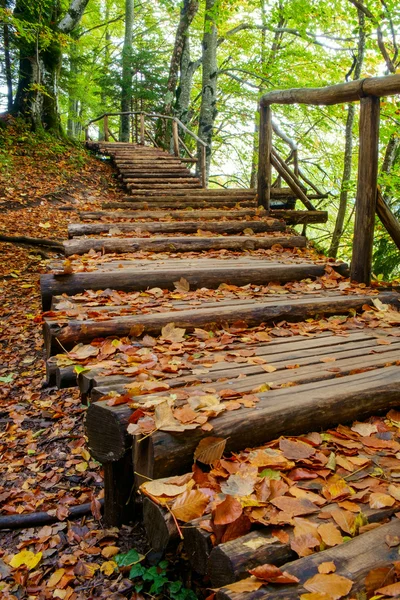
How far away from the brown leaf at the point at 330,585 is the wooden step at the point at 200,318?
6.34 ft

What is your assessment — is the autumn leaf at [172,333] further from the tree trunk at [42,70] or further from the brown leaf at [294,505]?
the tree trunk at [42,70]

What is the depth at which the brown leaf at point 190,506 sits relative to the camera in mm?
1520

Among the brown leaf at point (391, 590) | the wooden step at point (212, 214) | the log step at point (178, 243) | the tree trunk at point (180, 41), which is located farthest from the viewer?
the tree trunk at point (180, 41)

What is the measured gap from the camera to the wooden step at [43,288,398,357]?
283 cm

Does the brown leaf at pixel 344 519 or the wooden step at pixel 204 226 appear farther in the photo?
the wooden step at pixel 204 226

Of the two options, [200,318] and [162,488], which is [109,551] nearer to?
[162,488]

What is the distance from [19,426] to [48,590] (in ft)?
6.16

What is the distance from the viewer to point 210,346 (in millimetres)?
2832

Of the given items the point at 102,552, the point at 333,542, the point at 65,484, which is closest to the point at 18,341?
the point at 65,484

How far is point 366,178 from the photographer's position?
4.07 metres

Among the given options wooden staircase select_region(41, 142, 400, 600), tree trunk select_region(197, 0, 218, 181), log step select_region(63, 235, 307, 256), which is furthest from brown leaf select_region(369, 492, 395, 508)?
tree trunk select_region(197, 0, 218, 181)

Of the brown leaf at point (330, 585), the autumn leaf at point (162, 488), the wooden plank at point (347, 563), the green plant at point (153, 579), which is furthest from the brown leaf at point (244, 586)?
the green plant at point (153, 579)

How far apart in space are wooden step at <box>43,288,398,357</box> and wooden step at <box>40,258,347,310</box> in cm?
61

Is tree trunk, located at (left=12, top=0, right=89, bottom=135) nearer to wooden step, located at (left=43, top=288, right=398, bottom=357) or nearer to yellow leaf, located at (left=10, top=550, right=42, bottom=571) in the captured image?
wooden step, located at (left=43, top=288, right=398, bottom=357)
